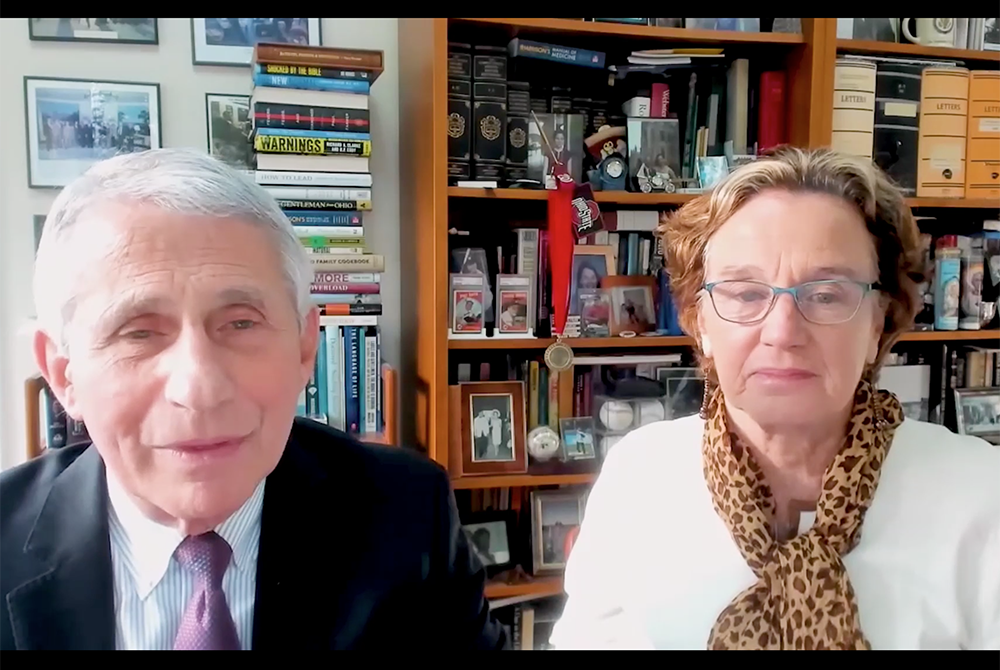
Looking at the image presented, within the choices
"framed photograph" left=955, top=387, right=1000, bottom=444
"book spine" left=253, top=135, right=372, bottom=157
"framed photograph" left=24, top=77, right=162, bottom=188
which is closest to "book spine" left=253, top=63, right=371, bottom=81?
"book spine" left=253, top=135, right=372, bottom=157

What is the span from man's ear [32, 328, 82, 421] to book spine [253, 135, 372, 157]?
742 millimetres

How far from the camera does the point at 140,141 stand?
1.28m

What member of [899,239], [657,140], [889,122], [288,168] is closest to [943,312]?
[889,122]

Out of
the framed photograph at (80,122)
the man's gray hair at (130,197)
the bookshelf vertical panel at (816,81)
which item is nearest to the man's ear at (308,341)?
the man's gray hair at (130,197)

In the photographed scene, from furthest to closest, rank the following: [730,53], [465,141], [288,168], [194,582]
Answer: [730,53] → [465,141] → [288,168] → [194,582]

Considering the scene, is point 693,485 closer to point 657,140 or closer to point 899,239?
point 899,239

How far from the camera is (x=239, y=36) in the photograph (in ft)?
4.27

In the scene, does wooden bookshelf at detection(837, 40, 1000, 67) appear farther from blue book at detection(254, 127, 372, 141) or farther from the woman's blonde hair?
blue book at detection(254, 127, 372, 141)

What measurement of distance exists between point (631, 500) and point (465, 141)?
0.92m

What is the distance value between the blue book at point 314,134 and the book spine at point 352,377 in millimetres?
363

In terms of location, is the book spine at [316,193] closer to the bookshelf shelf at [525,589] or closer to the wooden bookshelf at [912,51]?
the bookshelf shelf at [525,589]

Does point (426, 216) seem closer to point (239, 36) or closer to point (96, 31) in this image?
point (239, 36)

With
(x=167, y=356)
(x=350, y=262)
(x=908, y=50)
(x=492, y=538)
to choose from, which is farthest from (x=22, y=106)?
(x=908, y=50)

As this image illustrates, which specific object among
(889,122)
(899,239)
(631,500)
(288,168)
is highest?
(889,122)
